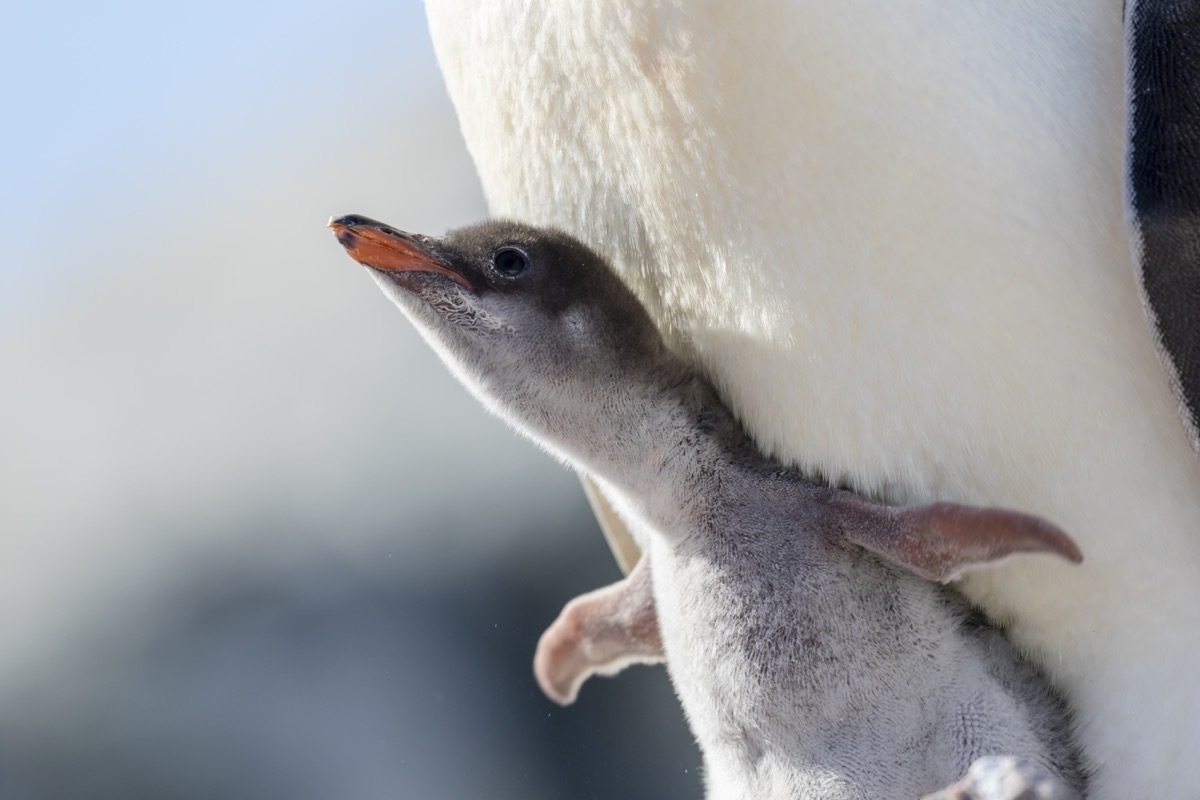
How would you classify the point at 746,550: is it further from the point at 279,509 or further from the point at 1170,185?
the point at 279,509

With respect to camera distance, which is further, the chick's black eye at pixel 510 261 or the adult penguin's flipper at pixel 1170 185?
the chick's black eye at pixel 510 261

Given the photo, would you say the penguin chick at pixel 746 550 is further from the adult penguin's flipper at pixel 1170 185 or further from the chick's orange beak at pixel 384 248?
the adult penguin's flipper at pixel 1170 185

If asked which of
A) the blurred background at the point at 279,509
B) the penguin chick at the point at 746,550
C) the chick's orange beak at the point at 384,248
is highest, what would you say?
the chick's orange beak at the point at 384,248

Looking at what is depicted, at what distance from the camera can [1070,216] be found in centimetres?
78

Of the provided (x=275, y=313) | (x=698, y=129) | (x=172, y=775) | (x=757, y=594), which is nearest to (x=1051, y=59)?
(x=698, y=129)

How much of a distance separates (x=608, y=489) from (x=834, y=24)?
1.18ft

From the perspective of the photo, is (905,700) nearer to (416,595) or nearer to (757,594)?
(757,594)

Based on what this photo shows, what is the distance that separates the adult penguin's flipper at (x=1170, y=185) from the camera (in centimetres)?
74

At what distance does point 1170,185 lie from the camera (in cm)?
74

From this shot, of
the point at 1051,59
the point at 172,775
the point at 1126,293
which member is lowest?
the point at 172,775

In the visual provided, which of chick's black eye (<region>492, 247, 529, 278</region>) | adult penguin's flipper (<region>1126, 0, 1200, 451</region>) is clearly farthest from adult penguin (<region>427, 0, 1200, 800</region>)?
chick's black eye (<region>492, 247, 529, 278</region>)

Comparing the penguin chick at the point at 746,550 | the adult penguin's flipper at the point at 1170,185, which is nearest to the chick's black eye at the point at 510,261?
the penguin chick at the point at 746,550

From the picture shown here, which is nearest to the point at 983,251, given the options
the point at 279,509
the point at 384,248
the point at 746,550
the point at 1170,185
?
the point at 1170,185

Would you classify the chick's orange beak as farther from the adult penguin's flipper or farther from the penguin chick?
the adult penguin's flipper
